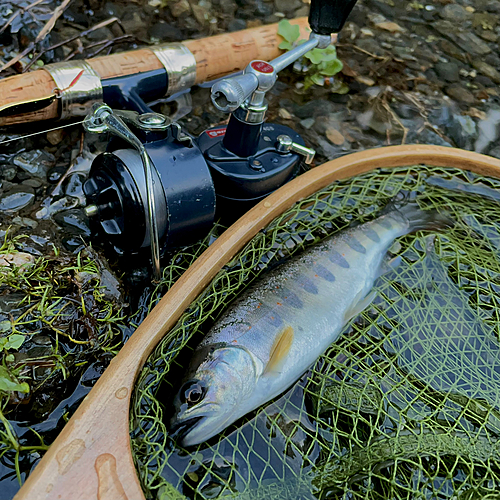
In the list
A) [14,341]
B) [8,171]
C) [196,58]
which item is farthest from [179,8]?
[14,341]

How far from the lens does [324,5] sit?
2.10 m

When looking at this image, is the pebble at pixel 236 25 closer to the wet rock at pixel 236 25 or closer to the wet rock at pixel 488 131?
the wet rock at pixel 236 25

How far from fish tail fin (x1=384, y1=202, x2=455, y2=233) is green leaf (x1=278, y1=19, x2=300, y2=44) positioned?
134cm

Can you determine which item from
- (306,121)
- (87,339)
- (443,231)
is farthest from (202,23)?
(87,339)

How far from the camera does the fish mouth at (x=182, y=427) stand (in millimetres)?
1555

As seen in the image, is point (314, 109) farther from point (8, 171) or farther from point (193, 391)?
point (193, 391)

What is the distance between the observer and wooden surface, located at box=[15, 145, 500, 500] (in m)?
1.25

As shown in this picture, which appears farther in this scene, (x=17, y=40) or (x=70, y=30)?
(x=70, y=30)

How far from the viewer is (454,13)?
14.8 ft

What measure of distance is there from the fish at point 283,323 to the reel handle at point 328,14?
2.74 ft

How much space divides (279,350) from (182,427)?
0.43 metres

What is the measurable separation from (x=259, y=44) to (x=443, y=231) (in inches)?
62.0

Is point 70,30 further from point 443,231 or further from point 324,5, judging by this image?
point 443,231

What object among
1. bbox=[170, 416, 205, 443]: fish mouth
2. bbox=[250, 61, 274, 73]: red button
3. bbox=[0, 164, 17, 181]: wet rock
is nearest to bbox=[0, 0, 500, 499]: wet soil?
bbox=[0, 164, 17, 181]: wet rock
